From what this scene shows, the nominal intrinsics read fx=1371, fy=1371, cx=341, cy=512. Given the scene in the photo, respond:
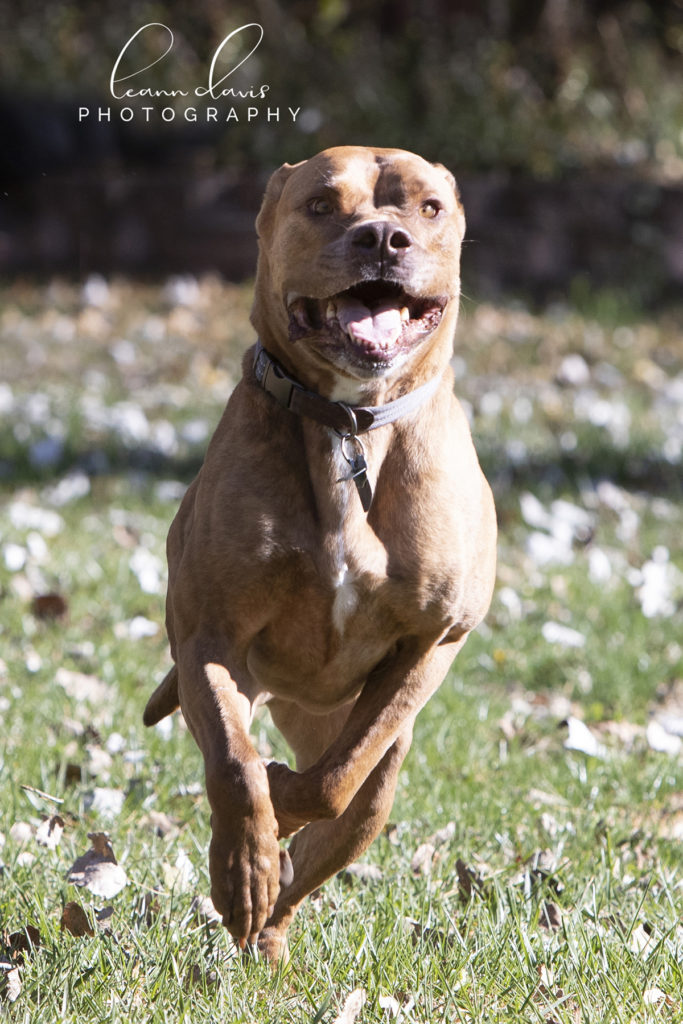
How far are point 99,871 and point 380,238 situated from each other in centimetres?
143

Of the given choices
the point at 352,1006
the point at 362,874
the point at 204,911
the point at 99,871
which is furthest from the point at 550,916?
the point at 99,871

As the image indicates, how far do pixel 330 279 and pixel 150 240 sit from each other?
8422 millimetres

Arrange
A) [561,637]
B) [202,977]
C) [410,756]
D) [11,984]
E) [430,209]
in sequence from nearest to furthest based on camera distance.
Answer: [11,984], [202,977], [430,209], [410,756], [561,637]

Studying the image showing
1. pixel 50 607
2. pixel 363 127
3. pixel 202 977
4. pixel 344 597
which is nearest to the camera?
pixel 202 977

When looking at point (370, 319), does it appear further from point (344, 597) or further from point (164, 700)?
point (164, 700)

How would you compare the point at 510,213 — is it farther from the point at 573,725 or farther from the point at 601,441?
the point at 573,725

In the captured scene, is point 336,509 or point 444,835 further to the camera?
point 444,835

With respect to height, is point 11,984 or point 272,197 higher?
point 272,197

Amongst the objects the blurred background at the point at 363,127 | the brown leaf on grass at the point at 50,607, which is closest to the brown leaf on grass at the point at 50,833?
the brown leaf on grass at the point at 50,607

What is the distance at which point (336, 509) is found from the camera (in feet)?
9.02

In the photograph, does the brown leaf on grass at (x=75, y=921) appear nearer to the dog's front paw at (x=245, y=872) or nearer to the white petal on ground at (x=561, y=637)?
the dog's front paw at (x=245, y=872)

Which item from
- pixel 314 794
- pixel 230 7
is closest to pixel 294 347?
pixel 314 794

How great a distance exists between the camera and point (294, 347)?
280 centimetres

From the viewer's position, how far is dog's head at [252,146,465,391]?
103 inches
